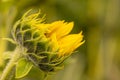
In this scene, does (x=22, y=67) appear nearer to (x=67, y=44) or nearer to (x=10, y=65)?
(x=10, y=65)

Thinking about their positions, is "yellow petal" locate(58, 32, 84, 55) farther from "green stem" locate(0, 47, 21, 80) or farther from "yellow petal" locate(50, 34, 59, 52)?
"green stem" locate(0, 47, 21, 80)

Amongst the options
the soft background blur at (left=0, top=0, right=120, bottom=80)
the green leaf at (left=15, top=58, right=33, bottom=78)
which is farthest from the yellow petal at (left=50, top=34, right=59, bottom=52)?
the soft background blur at (left=0, top=0, right=120, bottom=80)

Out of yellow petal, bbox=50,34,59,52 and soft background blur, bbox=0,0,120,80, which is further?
soft background blur, bbox=0,0,120,80

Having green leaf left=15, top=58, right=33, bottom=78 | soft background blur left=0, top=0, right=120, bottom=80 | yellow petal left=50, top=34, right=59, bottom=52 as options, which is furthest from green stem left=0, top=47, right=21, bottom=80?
soft background blur left=0, top=0, right=120, bottom=80

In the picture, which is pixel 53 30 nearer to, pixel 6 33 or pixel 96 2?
pixel 6 33

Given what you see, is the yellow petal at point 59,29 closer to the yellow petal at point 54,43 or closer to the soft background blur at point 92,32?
the yellow petal at point 54,43

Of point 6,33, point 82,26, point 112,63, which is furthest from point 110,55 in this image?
point 6,33

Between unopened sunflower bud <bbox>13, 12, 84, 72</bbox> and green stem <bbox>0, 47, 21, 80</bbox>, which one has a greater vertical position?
unopened sunflower bud <bbox>13, 12, 84, 72</bbox>

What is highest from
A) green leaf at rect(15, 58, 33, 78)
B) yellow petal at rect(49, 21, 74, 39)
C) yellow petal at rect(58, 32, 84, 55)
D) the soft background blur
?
yellow petal at rect(49, 21, 74, 39)
